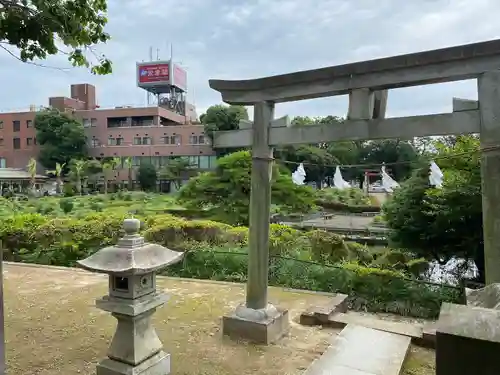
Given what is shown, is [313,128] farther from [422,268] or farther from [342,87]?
[422,268]

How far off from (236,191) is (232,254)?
4458 millimetres

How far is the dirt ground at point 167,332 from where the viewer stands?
4.77 metres

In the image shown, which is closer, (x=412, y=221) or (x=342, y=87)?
(x=342, y=87)

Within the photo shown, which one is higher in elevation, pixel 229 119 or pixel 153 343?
pixel 229 119

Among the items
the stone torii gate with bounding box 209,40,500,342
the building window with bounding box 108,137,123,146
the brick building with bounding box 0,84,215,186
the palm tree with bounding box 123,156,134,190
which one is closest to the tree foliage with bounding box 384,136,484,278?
the stone torii gate with bounding box 209,40,500,342

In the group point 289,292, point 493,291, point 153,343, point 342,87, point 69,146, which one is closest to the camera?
point 493,291

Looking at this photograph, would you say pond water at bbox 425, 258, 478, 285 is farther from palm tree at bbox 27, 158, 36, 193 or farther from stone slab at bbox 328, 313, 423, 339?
palm tree at bbox 27, 158, 36, 193

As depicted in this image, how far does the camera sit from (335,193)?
31797 millimetres

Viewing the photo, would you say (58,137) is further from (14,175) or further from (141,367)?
(141,367)

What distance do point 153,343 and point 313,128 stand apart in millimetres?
3106

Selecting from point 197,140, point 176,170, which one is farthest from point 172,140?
point 176,170

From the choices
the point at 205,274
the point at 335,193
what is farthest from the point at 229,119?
the point at 205,274

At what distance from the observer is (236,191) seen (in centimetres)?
1357

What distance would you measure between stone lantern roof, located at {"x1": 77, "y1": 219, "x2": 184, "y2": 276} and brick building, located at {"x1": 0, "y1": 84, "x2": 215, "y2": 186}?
38.5 meters
